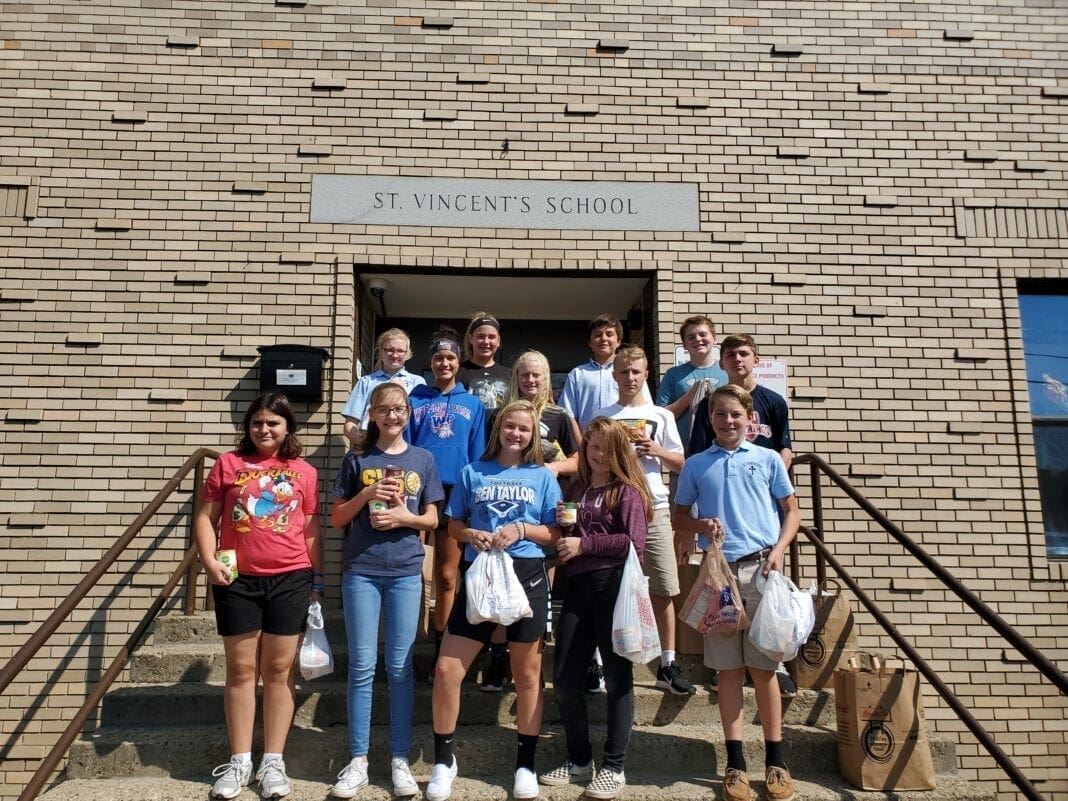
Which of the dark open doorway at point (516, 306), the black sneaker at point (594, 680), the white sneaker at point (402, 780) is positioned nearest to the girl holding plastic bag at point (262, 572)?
the white sneaker at point (402, 780)

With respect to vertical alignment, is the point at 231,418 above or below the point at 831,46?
below

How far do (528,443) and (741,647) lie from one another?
1364mm

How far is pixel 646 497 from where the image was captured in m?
4.04

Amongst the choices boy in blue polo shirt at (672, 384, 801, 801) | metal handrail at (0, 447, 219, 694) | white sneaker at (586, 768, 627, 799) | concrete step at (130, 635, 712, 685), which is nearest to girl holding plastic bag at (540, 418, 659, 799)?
white sneaker at (586, 768, 627, 799)

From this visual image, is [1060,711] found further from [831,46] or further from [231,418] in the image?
[231,418]

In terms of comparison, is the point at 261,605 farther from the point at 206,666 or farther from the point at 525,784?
the point at 525,784

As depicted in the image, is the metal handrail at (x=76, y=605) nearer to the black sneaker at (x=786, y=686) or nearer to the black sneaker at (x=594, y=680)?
the black sneaker at (x=594, y=680)

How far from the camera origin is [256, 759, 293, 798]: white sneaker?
3672 millimetres

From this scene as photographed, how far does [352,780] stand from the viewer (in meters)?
→ 3.73

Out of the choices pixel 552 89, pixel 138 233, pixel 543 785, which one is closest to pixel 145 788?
pixel 543 785

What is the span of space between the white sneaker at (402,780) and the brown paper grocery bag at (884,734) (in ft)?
6.69

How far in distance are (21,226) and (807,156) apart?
5.66m

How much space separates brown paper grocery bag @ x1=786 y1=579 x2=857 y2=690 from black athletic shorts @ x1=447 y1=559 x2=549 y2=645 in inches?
69.2

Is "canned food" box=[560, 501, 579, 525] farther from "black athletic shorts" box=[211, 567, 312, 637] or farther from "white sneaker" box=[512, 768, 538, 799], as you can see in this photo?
"black athletic shorts" box=[211, 567, 312, 637]
